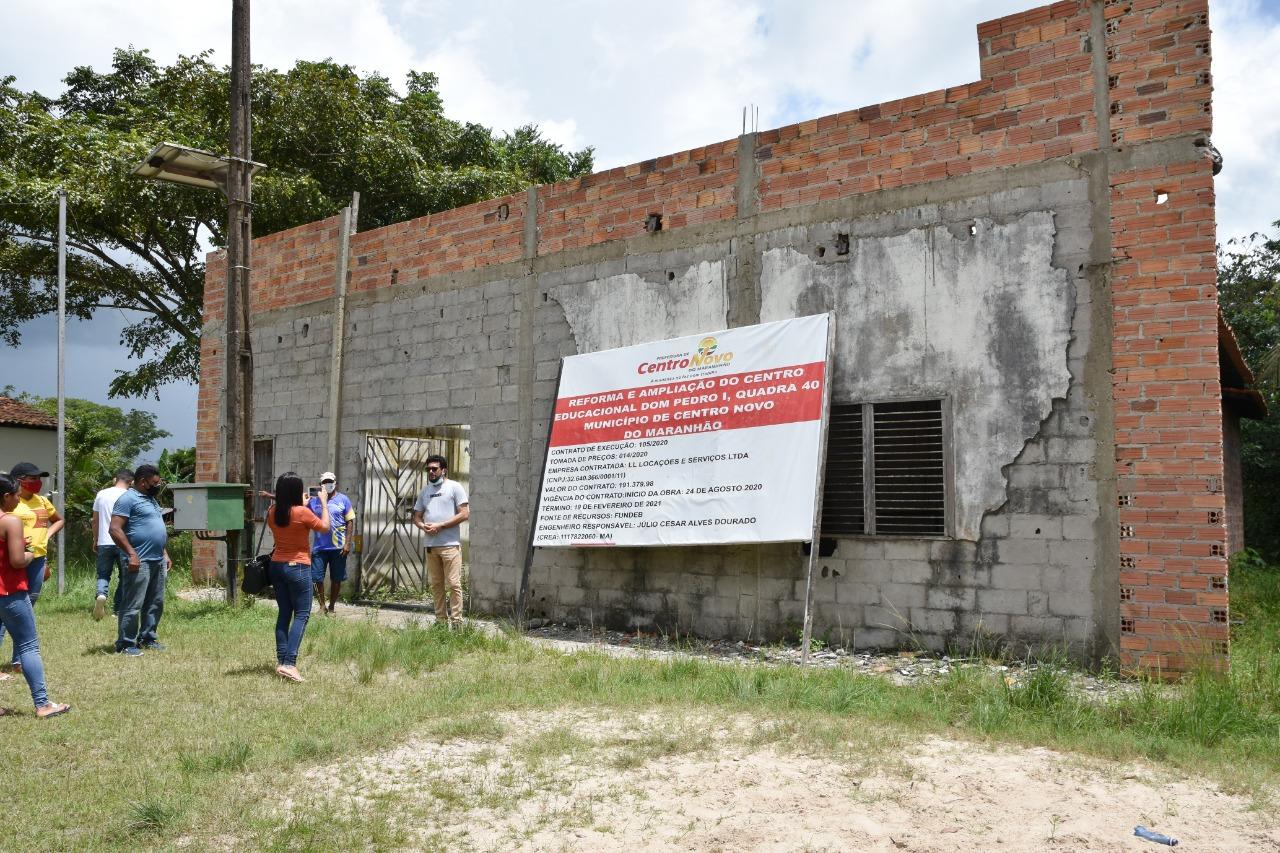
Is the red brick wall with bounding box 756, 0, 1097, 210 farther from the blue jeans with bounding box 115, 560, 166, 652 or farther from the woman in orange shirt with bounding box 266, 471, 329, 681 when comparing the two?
the blue jeans with bounding box 115, 560, 166, 652

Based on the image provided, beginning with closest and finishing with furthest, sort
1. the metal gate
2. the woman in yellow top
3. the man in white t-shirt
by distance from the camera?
the woman in yellow top, the man in white t-shirt, the metal gate

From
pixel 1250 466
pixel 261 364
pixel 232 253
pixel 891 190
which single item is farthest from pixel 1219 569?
pixel 1250 466

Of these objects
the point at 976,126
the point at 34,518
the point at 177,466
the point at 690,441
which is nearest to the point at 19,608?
the point at 34,518

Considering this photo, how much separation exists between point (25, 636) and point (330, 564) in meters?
4.85

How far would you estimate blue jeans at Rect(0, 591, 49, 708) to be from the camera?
581 cm

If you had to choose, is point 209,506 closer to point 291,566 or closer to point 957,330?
point 291,566

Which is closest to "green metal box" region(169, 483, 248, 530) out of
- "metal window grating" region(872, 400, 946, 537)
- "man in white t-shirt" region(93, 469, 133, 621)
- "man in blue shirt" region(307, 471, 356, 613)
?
"man in white t-shirt" region(93, 469, 133, 621)

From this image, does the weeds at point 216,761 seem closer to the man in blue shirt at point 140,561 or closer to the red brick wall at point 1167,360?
the man in blue shirt at point 140,561

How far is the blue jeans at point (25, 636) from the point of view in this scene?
5812mm

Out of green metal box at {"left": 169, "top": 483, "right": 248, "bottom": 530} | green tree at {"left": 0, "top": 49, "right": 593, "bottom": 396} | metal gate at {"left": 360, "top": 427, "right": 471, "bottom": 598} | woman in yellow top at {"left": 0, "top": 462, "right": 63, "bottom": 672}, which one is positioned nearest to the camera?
woman in yellow top at {"left": 0, "top": 462, "right": 63, "bottom": 672}

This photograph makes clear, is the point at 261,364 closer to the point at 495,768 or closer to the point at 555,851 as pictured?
the point at 495,768

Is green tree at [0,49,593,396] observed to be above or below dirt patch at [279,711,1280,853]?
above

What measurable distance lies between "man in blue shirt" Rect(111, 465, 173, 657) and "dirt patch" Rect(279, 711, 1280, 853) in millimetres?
4050

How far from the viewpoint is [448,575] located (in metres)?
9.05
